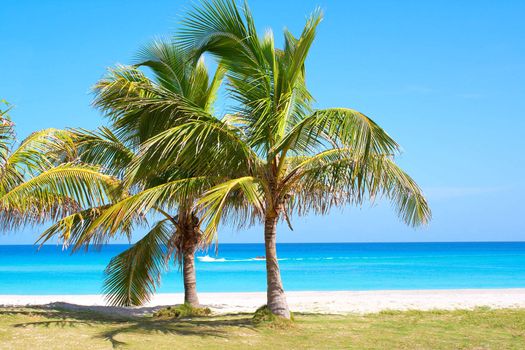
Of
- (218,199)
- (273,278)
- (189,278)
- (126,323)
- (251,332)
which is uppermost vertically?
(218,199)

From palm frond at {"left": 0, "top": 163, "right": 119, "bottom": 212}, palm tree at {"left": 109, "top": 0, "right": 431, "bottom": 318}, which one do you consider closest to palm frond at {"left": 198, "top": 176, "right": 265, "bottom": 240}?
palm tree at {"left": 109, "top": 0, "right": 431, "bottom": 318}

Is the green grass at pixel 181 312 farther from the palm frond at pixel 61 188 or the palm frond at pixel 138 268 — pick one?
the palm frond at pixel 61 188

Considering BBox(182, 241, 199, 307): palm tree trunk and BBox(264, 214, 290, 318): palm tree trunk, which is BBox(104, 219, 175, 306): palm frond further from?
BBox(264, 214, 290, 318): palm tree trunk

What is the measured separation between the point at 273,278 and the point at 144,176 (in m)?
2.62

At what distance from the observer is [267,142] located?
10703mm

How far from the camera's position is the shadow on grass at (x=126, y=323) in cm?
973

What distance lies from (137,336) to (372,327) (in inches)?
149

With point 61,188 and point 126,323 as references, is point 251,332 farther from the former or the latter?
point 61,188

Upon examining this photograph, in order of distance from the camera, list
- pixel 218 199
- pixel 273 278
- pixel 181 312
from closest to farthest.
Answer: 1. pixel 218 199
2. pixel 273 278
3. pixel 181 312

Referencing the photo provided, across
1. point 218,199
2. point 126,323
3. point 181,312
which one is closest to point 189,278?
point 181,312

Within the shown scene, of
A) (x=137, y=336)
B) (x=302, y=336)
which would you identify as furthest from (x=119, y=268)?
(x=302, y=336)

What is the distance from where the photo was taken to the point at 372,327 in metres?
10.8

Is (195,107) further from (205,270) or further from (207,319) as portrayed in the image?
(205,270)

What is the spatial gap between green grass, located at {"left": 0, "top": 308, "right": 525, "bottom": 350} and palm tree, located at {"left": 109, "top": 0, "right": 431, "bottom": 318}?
3.19 feet
